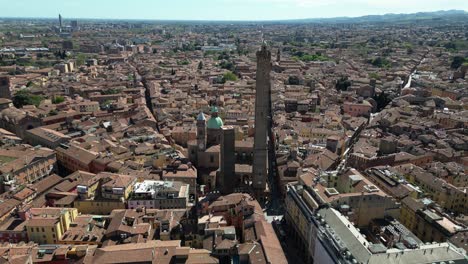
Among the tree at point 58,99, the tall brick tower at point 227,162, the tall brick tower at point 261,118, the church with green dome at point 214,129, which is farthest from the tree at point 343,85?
the tree at point 58,99

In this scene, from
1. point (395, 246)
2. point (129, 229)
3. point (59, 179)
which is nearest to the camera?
point (395, 246)

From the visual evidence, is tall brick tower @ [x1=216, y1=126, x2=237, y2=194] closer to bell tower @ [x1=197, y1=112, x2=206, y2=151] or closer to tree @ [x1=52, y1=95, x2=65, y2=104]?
bell tower @ [x1=197, y1=112, x2=206, y2=151]

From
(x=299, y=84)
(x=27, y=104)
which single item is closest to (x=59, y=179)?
(x=27, y=104)

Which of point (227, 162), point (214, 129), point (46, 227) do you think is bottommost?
point (46, 227)

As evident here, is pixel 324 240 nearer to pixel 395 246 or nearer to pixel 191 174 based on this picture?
pixel 395 246

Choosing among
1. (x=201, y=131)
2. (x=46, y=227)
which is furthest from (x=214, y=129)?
(x=46, y=227)

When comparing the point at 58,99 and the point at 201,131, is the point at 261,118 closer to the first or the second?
the point at 201,131

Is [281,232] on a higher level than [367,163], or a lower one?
lower

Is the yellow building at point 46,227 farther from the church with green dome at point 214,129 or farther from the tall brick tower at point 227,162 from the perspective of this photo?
the church with green dome at point 214,129
